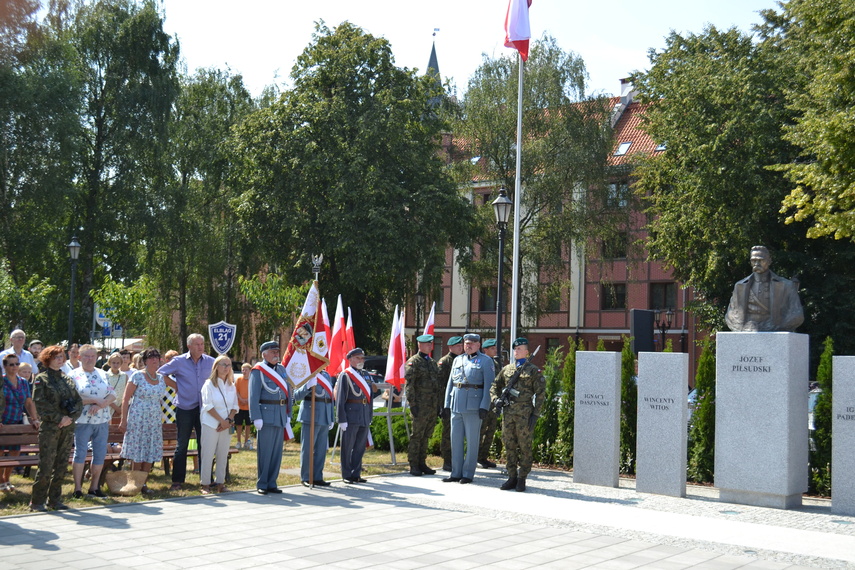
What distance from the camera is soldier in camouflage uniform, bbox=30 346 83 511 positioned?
9461mm

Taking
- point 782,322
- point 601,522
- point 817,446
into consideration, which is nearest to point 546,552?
point 601,522

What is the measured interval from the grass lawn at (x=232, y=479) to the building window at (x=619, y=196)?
75.1ft

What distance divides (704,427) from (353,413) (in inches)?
219

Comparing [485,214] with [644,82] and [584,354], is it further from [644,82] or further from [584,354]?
[584,354]

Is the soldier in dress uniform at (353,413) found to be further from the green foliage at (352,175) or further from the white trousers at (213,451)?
the green foliage at (352,175)

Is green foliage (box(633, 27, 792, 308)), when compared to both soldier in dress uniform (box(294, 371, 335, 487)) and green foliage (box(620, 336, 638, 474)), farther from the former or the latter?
soldier in dress uniform (box(294, 371, 335, 487))

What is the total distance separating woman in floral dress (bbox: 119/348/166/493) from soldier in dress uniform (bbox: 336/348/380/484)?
252cm

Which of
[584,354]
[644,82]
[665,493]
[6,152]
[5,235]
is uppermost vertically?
[644,82]

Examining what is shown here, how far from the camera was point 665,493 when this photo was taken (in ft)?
40.5

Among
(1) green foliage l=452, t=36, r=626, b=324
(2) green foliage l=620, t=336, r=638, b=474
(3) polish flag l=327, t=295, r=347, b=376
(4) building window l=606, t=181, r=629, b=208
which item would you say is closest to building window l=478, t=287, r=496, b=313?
(1) green foliage l=452, t=36, r=626, b=324

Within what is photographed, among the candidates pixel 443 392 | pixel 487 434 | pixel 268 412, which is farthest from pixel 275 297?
pixel 268 412

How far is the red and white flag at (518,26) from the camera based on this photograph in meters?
20.4

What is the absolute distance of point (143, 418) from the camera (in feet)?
36.9

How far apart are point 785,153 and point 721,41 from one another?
5.70 metres
